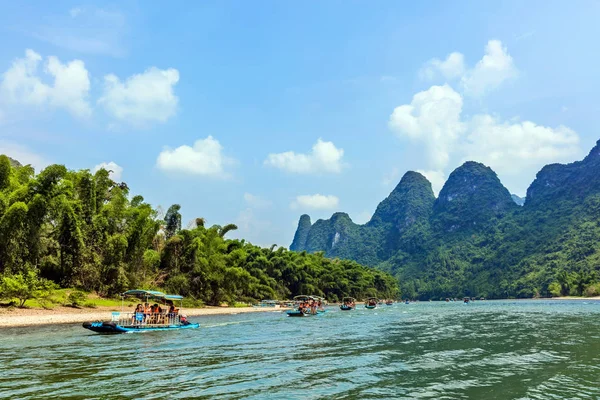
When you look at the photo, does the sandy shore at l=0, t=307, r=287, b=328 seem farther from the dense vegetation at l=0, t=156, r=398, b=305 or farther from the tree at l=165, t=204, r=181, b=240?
the tree at l=165, t=204, r=181, b=240

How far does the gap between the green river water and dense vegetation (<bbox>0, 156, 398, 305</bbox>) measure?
17788 mm

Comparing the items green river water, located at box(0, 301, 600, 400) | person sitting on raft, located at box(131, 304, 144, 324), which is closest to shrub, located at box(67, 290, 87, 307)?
person sitting on raft, located at box(131, 304, 144, 324)

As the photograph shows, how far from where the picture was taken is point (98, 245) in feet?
184

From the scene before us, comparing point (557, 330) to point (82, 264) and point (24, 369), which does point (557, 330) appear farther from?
point (82, 264)

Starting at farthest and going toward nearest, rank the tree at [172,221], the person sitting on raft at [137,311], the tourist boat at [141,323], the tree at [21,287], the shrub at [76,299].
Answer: the tree at [172,221] → the shrub at [76,299] → the tree at [21,287] → the person sitting on raft at [137,311] → the tourist boat at [141,323]

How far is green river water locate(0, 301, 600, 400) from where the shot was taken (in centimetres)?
1371

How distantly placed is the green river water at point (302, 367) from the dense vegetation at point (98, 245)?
17.8 meters

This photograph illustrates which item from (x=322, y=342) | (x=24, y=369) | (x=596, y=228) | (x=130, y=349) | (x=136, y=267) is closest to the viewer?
(x=24, y=369)

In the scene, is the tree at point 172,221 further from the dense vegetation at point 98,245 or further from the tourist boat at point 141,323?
the tourist boat at point 141,323

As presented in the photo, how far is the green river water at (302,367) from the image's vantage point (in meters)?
13.7

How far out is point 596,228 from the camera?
559 ft

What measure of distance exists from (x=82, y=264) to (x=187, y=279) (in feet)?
63.6

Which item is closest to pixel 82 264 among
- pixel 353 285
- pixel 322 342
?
pixel 322 342

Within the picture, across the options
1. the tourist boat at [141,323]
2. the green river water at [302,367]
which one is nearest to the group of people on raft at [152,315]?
the tourist boat at [141,323]
